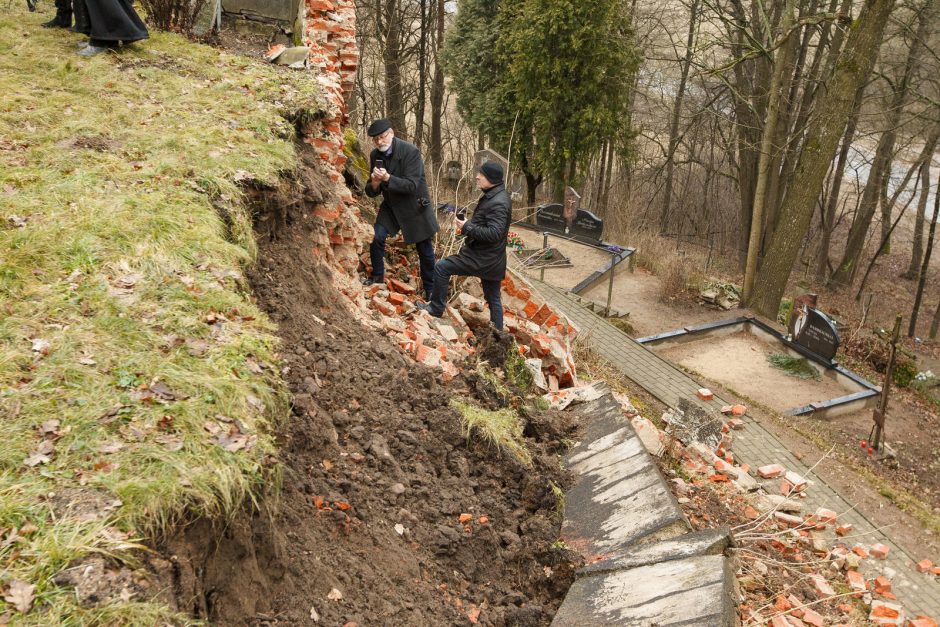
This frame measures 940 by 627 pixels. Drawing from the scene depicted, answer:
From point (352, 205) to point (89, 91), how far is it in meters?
2.96

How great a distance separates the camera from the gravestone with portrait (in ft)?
42.9

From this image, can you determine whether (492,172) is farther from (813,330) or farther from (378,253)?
(813,330)

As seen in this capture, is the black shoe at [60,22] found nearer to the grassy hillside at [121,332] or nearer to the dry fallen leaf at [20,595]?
the grassy hillside at [121,332]

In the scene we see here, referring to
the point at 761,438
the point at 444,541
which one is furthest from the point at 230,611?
the point at 761,438

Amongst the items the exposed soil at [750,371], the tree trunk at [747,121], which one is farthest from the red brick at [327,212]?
the tree trunk at [747,121]

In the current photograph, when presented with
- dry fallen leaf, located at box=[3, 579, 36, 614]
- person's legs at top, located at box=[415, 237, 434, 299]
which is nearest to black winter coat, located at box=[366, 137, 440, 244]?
person's legs at top, located at box=[415, 237, 434, 299]

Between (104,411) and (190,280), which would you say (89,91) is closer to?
(190,280)

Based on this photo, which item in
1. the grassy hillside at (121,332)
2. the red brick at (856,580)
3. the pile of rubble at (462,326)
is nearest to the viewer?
the grassy hillside at (121,332)

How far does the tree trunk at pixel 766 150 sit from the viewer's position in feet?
53.4

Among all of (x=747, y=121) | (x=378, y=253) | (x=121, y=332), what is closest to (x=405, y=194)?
(x=378, y=253)

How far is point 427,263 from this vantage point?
7.94 metres

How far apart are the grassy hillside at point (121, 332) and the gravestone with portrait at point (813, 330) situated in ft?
35.2

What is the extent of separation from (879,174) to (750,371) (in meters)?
14.9

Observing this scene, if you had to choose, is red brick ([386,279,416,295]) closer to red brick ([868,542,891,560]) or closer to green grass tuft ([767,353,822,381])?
red brick ([868,542,891,560])
